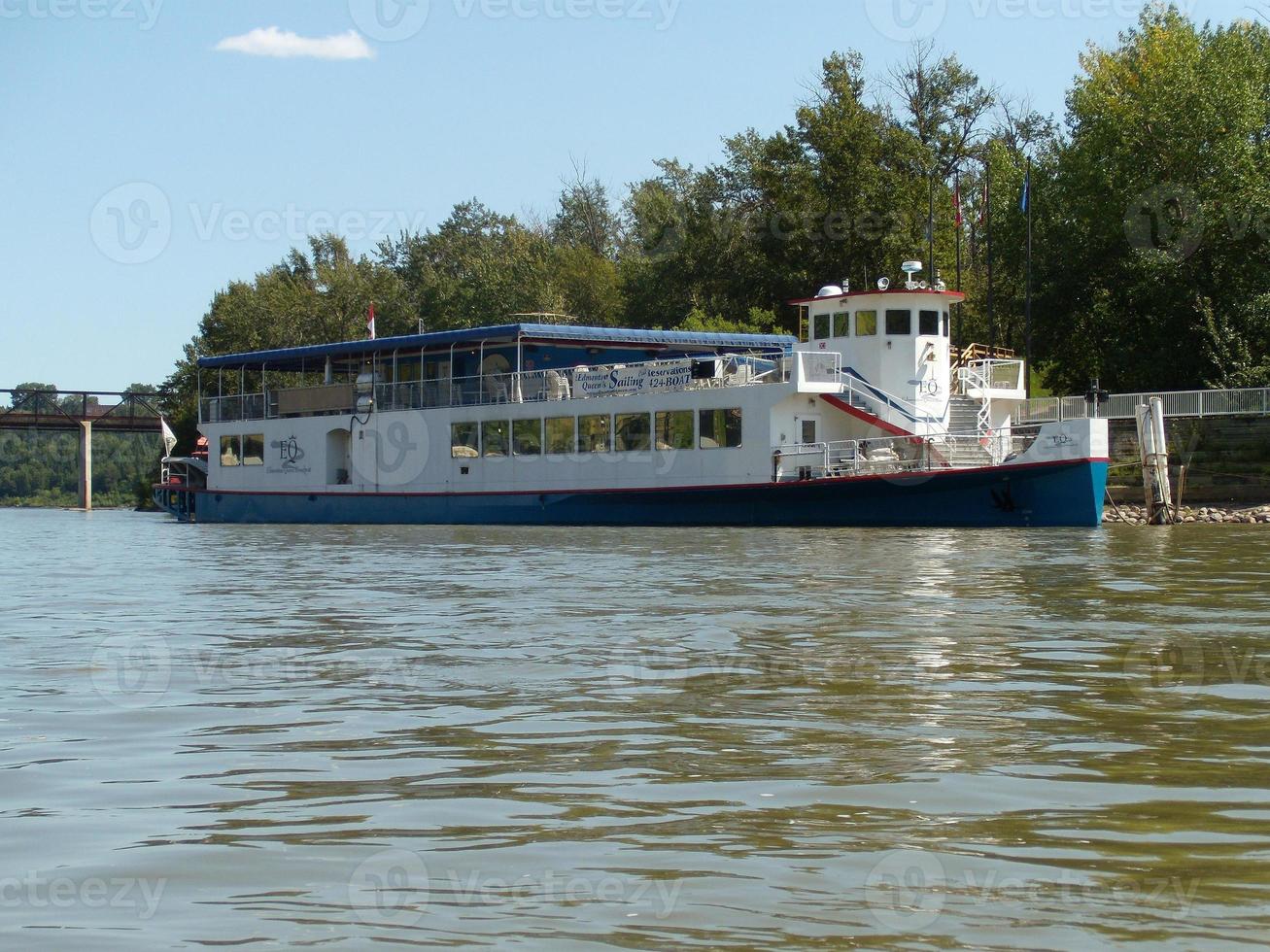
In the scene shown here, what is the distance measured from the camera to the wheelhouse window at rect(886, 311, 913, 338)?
108 ft

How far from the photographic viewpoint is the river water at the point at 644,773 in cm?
477

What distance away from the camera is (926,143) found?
65375 millimetres

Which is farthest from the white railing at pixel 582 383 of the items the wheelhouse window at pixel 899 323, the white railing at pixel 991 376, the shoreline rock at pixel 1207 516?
the shoreline rock at pixel 1207 516

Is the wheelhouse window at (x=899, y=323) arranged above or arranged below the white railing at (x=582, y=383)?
above

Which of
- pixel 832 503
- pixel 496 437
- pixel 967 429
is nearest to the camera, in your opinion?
pixel 832 503

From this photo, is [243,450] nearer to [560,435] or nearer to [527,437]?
[527,437]

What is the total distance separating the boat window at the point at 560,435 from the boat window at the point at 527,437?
13.2 inches

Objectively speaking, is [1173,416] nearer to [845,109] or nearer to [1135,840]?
[845,109]

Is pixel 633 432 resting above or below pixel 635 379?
below

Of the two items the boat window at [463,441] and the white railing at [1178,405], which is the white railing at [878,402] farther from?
the boat window at [463,441]

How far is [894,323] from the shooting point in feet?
108

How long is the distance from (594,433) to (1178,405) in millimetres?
16242

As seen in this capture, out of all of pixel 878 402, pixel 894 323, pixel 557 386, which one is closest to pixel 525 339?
pixel 557 386

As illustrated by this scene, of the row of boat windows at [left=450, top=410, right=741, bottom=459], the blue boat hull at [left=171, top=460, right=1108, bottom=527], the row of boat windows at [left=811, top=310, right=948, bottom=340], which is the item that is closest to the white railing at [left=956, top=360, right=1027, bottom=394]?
the row of boat windows at [left=811, top=310, right=948, bottom=340]
